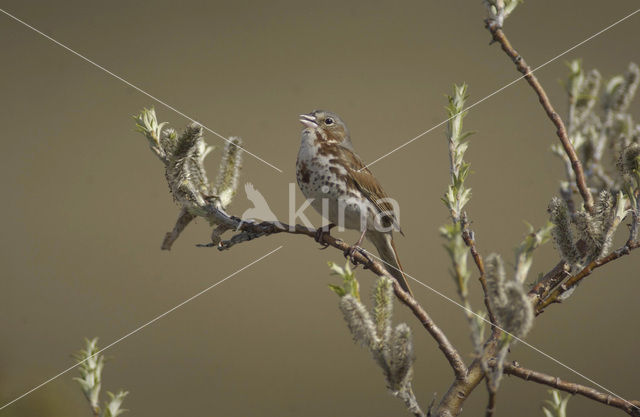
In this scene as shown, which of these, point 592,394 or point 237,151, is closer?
point 592,394

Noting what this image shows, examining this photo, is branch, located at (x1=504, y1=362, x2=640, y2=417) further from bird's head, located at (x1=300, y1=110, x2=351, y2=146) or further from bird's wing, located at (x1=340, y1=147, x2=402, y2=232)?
bird's head, located at (x1=300, y1=110, x2=351, y2=146)

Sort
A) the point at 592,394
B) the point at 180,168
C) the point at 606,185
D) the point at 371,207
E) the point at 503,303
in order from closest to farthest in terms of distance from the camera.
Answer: the point at 503,303, the point at 592,394, the point at 180,168, the point at 606,185, the point at 371,207

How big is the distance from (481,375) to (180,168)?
17.6 inches

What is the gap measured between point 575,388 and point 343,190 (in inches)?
43.0

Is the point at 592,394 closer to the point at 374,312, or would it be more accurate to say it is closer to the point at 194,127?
the point at 374,312

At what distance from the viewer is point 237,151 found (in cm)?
81

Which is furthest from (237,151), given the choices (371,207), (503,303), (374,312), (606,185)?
(371,207)

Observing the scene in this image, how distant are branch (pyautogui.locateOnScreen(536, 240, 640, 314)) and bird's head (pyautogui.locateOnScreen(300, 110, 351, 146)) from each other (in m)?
1.22

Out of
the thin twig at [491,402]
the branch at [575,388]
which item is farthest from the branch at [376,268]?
the thin twig at [491,402]

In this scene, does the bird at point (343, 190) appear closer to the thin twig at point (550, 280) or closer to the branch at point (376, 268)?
the branch at point (376, 268)

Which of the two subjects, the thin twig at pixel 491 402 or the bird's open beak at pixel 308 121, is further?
the bird's open beak at pixel 308 121

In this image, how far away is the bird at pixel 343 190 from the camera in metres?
1.67

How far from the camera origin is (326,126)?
6.14 ft

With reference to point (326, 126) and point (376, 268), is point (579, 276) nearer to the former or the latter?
point (376, 268)
